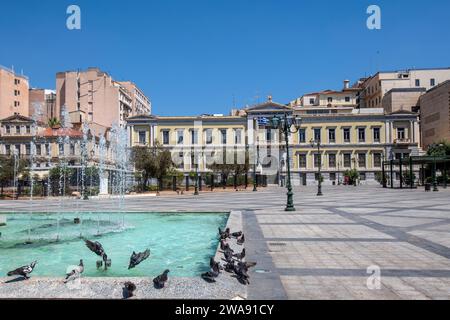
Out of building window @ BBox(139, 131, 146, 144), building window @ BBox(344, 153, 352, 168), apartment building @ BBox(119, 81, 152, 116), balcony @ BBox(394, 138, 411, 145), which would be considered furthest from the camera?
apartment building @ BBox(119, 81, 152, 116)

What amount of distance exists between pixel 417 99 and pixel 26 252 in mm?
71187

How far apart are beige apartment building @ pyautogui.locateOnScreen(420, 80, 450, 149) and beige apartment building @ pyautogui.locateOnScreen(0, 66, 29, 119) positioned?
65825 mm

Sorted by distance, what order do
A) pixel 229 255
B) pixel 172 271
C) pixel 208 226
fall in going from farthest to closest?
pixel 208 226 → pixel 172 271 → pixel 229 255

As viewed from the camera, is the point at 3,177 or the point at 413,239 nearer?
the point at 413,239

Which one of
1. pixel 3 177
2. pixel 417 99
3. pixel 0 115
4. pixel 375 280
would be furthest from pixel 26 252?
pixel 417 99

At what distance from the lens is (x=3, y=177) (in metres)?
36.4

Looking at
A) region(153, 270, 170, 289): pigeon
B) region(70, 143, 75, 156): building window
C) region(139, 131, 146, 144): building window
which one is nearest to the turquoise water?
region(153, 270, 170, 289): pigeon

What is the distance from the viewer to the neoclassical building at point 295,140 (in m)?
61.4

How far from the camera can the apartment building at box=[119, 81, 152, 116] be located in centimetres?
8706

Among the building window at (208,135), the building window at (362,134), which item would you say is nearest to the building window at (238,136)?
the building window at (208,135)

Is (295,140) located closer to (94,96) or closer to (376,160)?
(376,160)

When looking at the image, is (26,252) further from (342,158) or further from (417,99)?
(417,99)

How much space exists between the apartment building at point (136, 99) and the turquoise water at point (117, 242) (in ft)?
226

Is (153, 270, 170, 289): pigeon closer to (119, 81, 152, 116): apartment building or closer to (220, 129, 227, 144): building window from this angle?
(220, 129, 227, 144): building window
